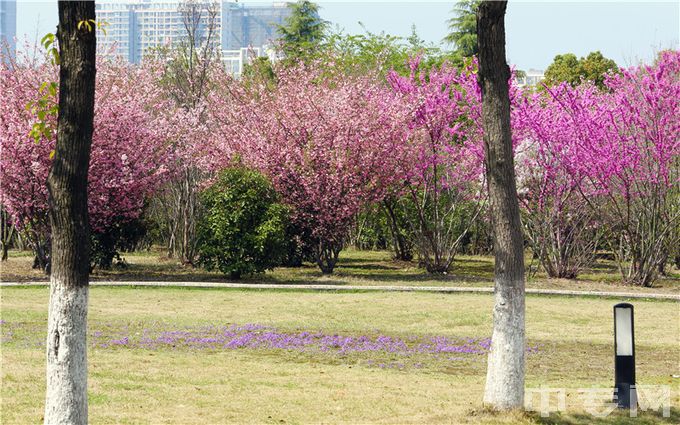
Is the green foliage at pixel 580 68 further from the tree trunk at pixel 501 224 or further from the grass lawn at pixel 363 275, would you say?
the tree trunk at pixel 501 224

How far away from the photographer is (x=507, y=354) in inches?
336

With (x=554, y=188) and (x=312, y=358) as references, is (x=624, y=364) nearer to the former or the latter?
(x=312, y=358)

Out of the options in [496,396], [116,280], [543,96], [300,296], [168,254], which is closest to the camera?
[496,396]

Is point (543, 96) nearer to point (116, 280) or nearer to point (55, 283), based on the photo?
point (116, 280)

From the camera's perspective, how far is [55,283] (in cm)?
708

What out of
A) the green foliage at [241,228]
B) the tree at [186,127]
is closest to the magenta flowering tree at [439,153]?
the green foliage at [241,228]

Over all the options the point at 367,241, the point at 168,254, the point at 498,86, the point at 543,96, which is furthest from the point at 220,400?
the point at 367,241

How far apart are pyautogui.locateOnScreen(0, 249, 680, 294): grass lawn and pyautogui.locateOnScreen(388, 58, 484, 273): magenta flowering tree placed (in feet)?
3.82

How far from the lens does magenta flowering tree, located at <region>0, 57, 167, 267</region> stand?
75.7ft

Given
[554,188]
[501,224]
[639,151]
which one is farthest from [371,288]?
[501,224]

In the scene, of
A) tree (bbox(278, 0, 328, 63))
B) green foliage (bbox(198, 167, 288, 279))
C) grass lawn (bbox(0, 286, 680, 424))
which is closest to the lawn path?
grass lawn (bbox(0, 286, 680, 424))

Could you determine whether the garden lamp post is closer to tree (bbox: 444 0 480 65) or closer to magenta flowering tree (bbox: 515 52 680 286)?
magenta flowering tree (bbox: 515 52 680 286)

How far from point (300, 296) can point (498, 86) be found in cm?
1232

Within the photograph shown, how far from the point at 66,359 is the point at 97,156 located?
17.9 meters
